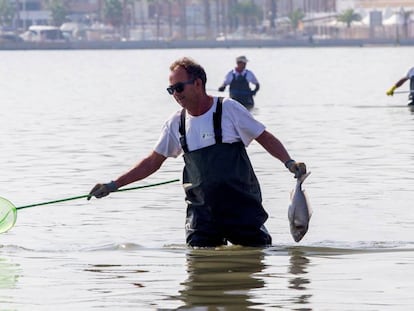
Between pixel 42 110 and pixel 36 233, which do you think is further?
pixel 42 110

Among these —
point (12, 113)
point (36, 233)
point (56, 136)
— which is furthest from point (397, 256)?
point (12, 113)

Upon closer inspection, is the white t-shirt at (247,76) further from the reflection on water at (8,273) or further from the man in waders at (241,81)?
the reflection on water at (8,273)

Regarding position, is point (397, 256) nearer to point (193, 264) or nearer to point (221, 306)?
point (193, 264)

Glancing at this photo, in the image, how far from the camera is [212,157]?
11.3 metres

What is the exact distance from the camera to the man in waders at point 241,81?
115 feet

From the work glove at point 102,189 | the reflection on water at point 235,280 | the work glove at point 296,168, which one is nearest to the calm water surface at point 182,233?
the reflection on water at point 235,280

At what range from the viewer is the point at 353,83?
69.2 m

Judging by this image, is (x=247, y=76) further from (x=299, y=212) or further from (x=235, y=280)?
(x=235, y=280)

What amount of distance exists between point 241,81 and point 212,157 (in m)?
24.2

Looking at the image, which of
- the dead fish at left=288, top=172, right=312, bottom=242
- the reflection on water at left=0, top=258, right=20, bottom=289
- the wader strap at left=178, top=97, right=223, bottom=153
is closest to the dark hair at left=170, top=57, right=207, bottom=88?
the wader strap at left=178, top=97, right=223, bottom=153

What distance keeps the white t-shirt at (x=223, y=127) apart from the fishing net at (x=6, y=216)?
2.49 metres

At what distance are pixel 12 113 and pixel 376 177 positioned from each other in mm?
24770

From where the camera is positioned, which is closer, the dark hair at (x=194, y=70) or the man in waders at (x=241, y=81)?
the dark hair at (x=194, y=70)

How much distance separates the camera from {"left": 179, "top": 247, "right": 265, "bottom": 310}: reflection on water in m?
10.3
